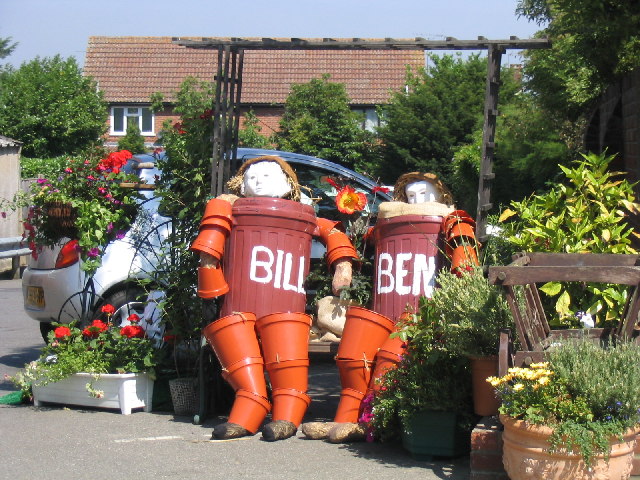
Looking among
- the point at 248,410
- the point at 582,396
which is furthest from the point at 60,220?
the point at 582,396

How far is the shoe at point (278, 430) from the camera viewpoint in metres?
5.56

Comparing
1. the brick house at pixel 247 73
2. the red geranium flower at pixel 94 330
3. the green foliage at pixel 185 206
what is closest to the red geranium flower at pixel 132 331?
the red geranium flower at pixel 94 330

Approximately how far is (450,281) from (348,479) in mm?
1155

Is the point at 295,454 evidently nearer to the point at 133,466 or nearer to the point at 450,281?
the point at 133,466

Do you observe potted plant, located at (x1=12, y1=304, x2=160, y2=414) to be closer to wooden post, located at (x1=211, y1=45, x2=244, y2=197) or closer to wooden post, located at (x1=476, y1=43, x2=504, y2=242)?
wooden post, located at (x1=211, y1=45, x2=244, y2=197)

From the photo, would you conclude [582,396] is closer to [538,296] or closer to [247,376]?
[538,296]

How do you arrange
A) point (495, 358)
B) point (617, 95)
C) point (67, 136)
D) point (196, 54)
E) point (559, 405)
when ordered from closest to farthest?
point (559, 405)
point (495, 358)
point (617, 95)
point (67, 136)
point (196, 54)

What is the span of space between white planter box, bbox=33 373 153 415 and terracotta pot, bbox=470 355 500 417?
245 centimetres

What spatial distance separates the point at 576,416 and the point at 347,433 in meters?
1.66

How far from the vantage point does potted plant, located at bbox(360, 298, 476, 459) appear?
5133 millimetres

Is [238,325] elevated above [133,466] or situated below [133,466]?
above

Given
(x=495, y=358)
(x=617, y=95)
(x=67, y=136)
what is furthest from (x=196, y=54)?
(x=495, y=358)

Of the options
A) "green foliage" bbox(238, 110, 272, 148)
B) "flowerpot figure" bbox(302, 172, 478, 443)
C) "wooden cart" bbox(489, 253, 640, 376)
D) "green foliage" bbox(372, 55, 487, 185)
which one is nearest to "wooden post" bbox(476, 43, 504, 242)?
"flowerpot figure" bbox(302, 172, 478, 443)

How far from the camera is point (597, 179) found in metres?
5.73
